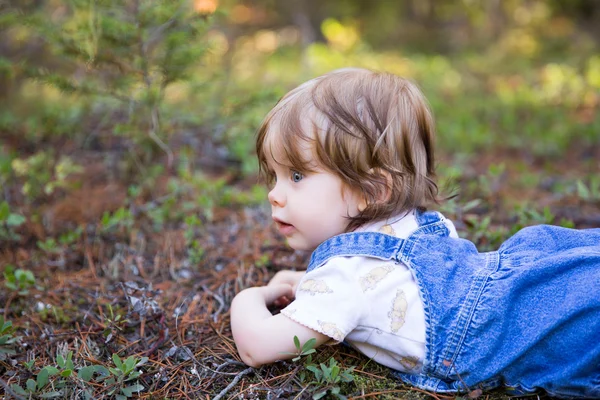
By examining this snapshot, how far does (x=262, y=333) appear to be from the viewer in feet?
6.29

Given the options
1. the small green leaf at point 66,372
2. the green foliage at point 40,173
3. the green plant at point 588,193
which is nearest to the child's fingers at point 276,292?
the small green leaf at point 66,372

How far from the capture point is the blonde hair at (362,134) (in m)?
1.94

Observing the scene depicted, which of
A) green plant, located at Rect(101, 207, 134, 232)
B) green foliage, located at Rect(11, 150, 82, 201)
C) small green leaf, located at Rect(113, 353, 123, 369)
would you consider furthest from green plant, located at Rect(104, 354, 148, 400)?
green foliage, located at Rect(11, 150, 82, 201)

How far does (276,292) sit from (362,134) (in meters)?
0.77

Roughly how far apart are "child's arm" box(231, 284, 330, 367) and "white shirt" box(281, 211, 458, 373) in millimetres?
46

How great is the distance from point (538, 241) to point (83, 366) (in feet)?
5.75

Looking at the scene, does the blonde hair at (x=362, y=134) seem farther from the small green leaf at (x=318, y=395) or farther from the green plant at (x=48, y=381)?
Answer: the green plant at (x=48, y=381)

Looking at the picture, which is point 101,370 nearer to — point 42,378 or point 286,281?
point 42,378

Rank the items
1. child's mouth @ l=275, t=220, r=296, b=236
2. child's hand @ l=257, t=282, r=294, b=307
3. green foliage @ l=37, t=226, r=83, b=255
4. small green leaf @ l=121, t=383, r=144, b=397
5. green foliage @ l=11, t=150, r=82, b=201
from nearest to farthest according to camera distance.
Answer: small green leaf @ l=121, t=383, r=144, b=397
child's mouth @ l=275, t=220, r=296, b=236
child's hand @ l=257, t=282, r=294, b=307
green foliage @ l=37, t=226, r=83, b=255
green foliage @ l=11, t=150, r=82, b=201

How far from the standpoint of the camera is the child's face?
2.00 metres

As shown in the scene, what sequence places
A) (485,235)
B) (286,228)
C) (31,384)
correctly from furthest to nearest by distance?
1. (485,235)
2. (286,228)
3. (31,384)

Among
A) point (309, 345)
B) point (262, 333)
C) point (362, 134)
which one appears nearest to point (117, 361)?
point (262, 333)

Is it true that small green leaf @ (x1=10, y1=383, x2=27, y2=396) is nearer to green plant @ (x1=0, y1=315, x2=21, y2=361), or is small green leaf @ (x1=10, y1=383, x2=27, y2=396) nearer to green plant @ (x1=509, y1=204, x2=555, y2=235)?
green plant @ (x1=0, y1=315, x2=21, y2=361)

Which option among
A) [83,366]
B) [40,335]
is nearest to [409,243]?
[83,366]
